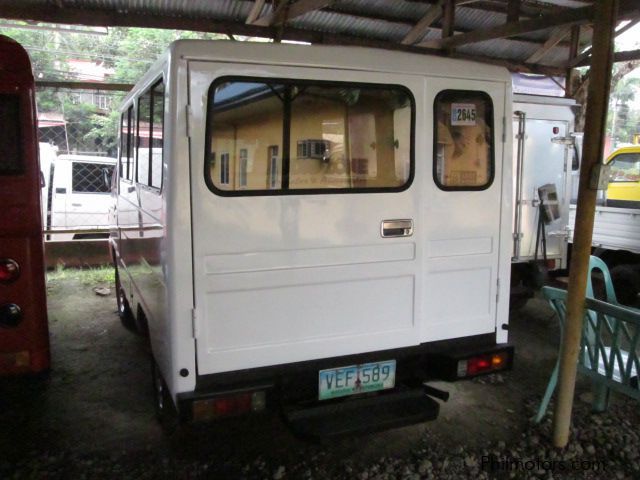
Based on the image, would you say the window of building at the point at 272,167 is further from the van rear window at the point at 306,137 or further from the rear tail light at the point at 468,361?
the rear tail light at the point at 468,361

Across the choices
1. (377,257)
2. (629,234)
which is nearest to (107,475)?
(377,257)

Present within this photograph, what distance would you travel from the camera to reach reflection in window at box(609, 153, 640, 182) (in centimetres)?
719

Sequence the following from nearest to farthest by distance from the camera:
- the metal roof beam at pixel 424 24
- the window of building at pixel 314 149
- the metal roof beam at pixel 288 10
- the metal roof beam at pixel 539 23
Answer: the window of building at pixel 314 149 < the metal roof beam at pixel 539 23 < the metal roof beam at pixel 288 10 < the metal roof beam at pixel 424 24

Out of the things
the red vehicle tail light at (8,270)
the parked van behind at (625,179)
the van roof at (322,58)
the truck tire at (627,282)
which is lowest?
the truck tire at (627,282)

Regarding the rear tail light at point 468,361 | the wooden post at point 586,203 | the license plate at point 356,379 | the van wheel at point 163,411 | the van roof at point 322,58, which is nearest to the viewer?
the van roof at point 322,58

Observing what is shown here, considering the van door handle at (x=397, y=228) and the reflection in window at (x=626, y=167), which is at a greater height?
A: the reflection in window at (x=626, y=167)

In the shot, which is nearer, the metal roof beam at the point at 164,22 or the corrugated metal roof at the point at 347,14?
the metal roof beam at the point at 164,22

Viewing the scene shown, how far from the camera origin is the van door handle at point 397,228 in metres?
2.93

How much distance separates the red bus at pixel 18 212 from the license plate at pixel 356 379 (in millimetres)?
1928

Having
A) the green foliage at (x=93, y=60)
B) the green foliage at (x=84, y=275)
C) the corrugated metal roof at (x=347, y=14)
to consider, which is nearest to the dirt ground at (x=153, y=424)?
the green foliage at (x=84, y=275)

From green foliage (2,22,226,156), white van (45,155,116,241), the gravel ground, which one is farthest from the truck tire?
green foliage (2,22,226,156)

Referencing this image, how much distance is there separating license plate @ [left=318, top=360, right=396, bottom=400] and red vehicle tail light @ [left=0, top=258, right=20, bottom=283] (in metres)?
2.00

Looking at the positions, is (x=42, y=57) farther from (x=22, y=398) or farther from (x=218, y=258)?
(x=218, y=258)

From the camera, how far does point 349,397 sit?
2.96 metres
